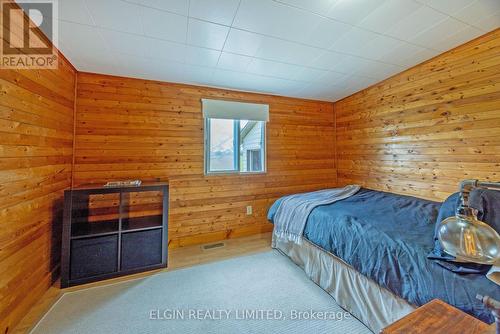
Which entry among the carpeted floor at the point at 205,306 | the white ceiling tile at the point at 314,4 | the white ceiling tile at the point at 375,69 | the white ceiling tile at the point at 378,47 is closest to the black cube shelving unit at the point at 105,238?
the carpeted floor at the point at 205,306

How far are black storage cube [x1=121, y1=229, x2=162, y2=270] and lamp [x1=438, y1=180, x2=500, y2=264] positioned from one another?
233 cm

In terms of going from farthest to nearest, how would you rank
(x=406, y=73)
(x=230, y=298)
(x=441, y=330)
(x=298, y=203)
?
(x=406, y=73), (x=298, y=203), (x=230, y=298), (x=441, y=330)

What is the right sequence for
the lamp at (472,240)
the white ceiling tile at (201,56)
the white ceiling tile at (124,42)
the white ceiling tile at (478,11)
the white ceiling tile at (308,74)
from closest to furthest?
1. the lamp at (472,240)
2. the white ceiling tile at (478,11)
3. the white ceiling tile at (124,42)
4. the white ceiling tile at (201,56)
5. the white ceiling tile at (308,74)

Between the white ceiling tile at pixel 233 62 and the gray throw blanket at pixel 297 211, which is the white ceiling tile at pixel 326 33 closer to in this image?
the white ceiling tile at pixel 233 62

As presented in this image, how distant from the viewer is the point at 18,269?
1.52 m

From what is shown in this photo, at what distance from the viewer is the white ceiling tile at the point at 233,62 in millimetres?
2213

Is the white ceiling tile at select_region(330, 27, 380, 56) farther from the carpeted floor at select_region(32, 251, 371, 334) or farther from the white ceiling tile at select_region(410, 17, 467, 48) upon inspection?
the carpeted floor at select_region(32, 251, 371, 334)

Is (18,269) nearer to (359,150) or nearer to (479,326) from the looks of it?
(479,326)

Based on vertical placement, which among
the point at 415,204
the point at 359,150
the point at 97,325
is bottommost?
the point at 97,325

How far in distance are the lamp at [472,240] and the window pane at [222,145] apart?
2728mm

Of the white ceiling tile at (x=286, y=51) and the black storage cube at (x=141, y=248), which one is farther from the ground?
the white ceiling tile at (x=286, y=51)

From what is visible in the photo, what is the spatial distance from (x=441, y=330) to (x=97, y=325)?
200cm

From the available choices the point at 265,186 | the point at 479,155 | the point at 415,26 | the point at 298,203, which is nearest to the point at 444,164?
the point at 479,155

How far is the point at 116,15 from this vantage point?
5.24 ft
